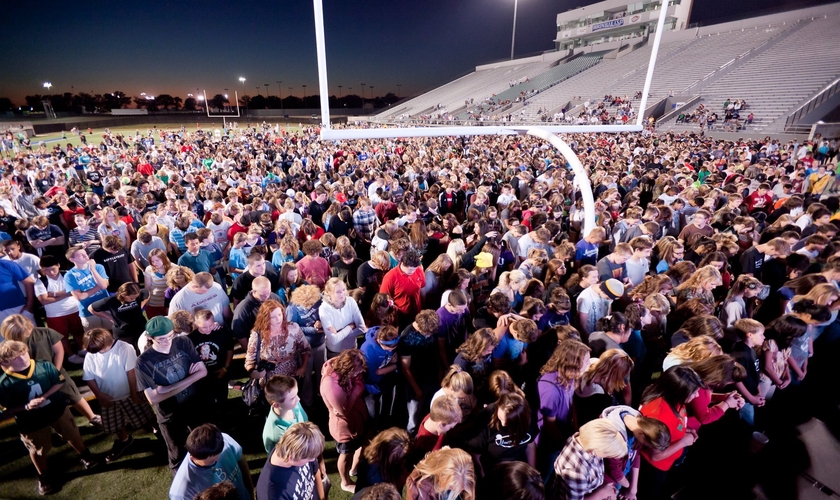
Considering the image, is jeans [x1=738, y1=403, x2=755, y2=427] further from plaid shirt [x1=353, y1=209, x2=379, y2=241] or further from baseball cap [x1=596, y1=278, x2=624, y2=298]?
plaid shirt [x1=353, y1=209, x2=379, y2=241]

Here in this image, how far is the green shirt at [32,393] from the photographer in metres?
3.11

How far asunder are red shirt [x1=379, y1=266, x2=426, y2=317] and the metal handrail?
1097 inches

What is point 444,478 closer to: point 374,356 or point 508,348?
point 374,356

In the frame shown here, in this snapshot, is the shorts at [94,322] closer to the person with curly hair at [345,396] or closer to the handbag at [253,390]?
the handbag at [253,390]

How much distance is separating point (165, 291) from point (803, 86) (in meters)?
35.4

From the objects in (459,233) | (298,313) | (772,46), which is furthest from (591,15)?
(298,313)

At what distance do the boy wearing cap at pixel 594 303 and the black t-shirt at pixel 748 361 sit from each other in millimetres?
1107

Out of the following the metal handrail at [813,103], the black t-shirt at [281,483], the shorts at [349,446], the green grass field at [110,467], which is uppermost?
the metal handrail at [813,103]

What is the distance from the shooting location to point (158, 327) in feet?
10.6

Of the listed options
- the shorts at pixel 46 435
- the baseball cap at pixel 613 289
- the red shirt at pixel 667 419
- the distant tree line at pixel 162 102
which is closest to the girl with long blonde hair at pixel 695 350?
the red shirt at pixel 667 419

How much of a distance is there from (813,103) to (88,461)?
1318 inches

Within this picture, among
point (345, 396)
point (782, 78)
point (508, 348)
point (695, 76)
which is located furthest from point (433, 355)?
point (695, 76)

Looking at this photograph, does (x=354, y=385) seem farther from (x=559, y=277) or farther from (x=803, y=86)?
(x=803, y=86)

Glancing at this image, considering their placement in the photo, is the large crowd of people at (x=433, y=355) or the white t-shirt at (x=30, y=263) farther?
the white t-shirt at (x=30, y=263)
